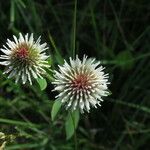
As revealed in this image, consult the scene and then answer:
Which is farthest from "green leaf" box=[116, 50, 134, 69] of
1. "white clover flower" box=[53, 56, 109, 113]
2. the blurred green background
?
"white clover flower" box=[53, 56, 109, 113]

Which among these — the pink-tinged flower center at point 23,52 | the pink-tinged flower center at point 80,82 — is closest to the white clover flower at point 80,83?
the pink-tinged flower center at point 80,82

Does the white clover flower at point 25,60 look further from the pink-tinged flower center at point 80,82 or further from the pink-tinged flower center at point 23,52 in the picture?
the pink-tinged flower center at point 80,82

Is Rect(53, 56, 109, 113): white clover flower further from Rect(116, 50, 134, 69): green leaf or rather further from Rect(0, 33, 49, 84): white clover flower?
Rect(116, 50, 134, 69): green leaf

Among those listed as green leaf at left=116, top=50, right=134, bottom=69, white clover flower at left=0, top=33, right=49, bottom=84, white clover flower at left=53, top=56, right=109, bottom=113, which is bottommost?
white clover flower at left=53, top=56, right=109, bottom=113

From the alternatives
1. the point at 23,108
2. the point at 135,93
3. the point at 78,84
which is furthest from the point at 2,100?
the point at 78,84

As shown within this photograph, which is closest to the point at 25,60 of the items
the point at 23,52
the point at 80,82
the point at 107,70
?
the point at 23,52

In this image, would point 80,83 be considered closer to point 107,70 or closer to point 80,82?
point 80,82

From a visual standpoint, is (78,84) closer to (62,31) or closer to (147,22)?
(62,31)

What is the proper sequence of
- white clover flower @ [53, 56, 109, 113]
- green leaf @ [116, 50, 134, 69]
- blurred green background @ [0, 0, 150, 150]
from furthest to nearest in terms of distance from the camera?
green leaf @ [116, 50, 134, 69], blurred green background @ [0, 0, 150, 150], white clover flower @ [53, 56, 109, 113]
